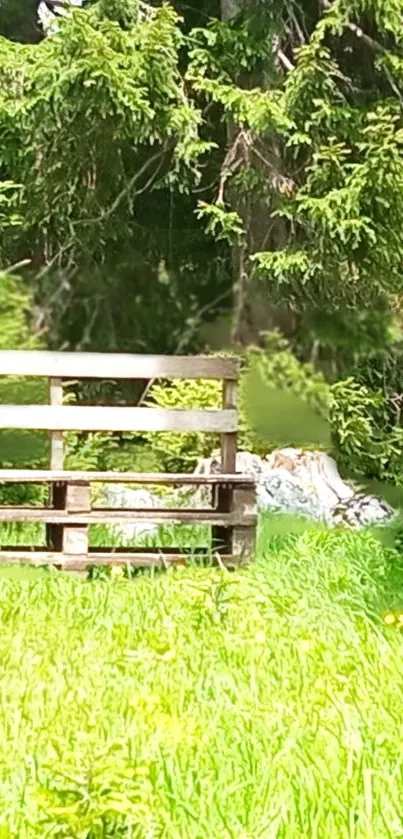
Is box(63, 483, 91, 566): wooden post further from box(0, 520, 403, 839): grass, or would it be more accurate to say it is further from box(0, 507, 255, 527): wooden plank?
box(0, 520, 403, 839): grass

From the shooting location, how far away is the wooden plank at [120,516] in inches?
124

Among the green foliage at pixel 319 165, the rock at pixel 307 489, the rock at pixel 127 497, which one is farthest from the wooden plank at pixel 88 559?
the green foliage at pixel 319 165

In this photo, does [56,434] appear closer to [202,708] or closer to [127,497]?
[127,497]

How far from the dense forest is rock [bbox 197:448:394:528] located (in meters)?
0.15

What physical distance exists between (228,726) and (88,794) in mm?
543

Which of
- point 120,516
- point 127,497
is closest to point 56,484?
point 120,516

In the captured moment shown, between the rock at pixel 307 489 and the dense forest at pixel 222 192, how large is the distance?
148 millimetres

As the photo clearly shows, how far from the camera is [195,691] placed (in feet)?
5.72

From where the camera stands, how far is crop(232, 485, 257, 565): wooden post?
3305 millimetres

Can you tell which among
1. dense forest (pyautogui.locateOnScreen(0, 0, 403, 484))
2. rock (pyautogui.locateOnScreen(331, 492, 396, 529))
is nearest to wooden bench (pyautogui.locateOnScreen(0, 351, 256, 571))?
dense forest (pyautogui.locateOnScreen(0, 0, 403, 484))

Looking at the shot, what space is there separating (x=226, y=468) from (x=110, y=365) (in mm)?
501

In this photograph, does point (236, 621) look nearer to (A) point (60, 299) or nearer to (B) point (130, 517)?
(B) point (130, 517)

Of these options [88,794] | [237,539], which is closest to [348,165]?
[237,539]

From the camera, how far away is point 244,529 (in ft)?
10.9
